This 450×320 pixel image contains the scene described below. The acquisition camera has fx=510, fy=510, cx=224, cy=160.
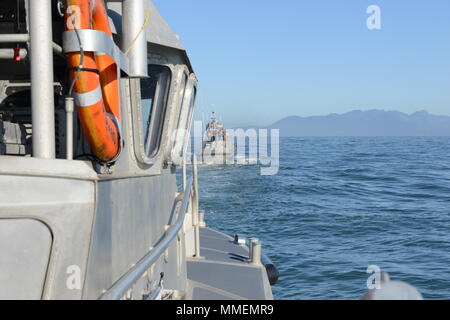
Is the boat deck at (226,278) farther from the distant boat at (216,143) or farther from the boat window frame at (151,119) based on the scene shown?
the distant boat at (216,143)

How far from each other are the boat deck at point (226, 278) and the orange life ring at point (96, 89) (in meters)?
4.31

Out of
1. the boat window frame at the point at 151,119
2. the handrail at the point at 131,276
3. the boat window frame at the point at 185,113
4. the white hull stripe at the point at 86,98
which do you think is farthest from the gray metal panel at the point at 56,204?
the boat window frame at the point at 185,113

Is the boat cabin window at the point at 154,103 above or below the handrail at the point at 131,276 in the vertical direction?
above

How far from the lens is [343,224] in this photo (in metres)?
22.9

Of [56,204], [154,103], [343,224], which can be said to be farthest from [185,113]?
[343,224]

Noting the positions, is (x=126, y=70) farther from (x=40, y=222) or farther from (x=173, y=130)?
(x=173, y=130)

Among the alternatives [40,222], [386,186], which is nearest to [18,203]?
[40,222]

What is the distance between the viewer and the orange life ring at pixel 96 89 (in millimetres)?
2338

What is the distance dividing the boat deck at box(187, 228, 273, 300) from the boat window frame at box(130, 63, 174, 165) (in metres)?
2.80

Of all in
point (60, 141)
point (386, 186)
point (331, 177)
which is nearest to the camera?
point (60, 141)

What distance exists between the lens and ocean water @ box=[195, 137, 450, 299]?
1446 centimetres

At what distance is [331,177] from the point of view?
147ft

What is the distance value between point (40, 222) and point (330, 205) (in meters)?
28.1

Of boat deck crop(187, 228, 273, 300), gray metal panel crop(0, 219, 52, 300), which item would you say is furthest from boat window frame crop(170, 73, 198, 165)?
gray metal panel crop(0, 219, 52, 300)
